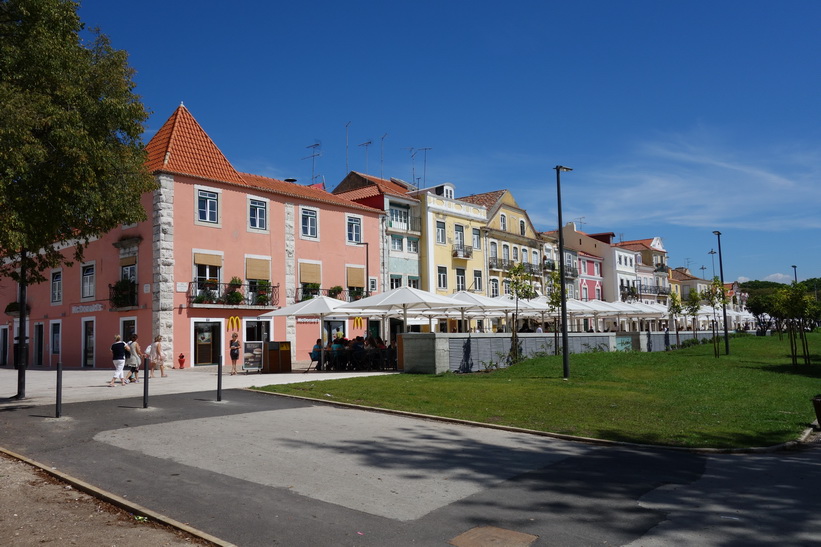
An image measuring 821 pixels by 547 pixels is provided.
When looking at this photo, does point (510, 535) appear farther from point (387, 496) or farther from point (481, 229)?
point (481, 229)

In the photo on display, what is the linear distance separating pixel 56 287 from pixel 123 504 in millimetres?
35831

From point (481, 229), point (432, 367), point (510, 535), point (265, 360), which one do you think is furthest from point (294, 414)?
point (481, 229)

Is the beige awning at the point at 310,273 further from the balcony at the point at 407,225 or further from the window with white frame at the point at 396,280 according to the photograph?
the balcony at the point at 407,225

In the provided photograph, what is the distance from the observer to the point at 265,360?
24125 mm

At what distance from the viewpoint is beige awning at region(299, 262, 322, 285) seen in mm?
36438

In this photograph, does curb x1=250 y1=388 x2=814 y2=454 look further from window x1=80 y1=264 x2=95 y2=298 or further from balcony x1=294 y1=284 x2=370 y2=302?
window x1=80 y1=264 x2=95 y2=298

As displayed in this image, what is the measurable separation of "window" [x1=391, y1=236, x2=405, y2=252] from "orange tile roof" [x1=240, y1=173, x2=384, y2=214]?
10.1 feet

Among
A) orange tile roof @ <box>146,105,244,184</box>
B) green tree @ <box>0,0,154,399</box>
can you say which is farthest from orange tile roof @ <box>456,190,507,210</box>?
green tree @ <box>0,0,154,399</box>

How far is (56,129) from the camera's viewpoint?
38.5 ft

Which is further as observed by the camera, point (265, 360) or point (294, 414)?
→ point (265, 360)

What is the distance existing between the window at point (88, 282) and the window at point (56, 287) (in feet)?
10.3

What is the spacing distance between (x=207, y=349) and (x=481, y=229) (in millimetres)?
26707

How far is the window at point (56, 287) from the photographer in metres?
37.2

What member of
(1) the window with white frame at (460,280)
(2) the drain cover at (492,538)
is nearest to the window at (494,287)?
(1) the window with white frame at (460,280)
